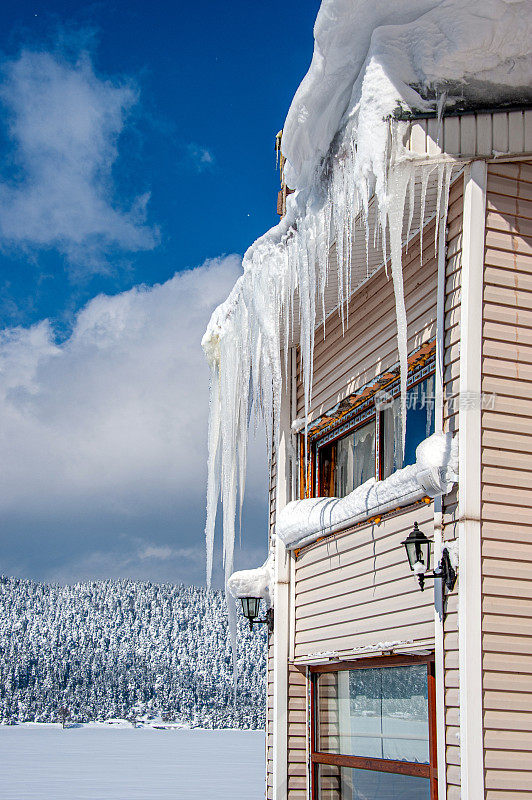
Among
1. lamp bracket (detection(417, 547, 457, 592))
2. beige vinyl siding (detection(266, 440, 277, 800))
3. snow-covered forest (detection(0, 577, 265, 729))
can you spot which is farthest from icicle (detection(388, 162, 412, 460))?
snow-covered forest (detection(0, 577, 265, 729))

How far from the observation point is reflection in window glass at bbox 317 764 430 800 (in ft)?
18.6

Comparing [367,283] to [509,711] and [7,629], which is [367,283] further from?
[7,629]

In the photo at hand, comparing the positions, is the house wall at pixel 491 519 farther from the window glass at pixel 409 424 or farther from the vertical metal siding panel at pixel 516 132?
the window glass at pixel 409 424

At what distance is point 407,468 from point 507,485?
94 centimetres

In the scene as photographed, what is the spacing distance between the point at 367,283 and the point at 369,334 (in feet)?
1.35

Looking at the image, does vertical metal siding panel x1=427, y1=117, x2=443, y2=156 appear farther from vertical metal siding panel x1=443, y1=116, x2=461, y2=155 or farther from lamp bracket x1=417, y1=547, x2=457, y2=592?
lamp bracket x1=417, y1=547, x2=457, y2=592

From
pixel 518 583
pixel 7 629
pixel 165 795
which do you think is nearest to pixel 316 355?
pixel 518 583

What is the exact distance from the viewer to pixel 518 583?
491 cm

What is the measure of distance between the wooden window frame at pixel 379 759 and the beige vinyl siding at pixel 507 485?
2.41 ft

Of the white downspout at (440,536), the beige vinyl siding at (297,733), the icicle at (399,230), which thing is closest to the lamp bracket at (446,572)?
the white downspout at (440,536)

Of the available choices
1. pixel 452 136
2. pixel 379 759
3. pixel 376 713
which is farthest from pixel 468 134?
pixel 379 759

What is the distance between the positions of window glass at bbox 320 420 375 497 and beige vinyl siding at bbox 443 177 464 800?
5.99 feet

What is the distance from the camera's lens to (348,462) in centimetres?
762

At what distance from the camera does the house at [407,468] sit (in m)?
4.88
